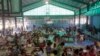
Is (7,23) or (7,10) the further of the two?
(7,23)

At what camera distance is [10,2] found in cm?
2609

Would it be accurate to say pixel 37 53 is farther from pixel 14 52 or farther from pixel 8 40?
pixel 8 40

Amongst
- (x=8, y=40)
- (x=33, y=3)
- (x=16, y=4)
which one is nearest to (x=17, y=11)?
(x=16, y=4)

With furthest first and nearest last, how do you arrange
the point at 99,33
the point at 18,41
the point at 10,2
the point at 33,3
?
the point at 33,3, the point at 99,33, the point at 10,2, the point at 18,41

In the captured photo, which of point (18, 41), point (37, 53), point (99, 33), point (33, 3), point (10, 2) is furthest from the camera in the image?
point (33, 3)

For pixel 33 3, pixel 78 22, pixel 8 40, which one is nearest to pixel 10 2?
Result: pixel 8 40

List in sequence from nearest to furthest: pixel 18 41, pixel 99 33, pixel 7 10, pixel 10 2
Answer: pixel 18 41, pixel 7 10, pixel 10 2, pixel 99 33

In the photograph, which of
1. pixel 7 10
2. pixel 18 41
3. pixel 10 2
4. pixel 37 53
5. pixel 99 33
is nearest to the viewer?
pixel 37 53

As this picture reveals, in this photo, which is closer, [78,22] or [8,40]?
[8,40]

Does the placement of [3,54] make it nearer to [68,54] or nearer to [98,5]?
[68,54]

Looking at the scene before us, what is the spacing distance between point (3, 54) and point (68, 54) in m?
3.08

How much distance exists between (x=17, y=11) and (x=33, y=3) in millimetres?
21644

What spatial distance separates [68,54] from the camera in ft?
41.7

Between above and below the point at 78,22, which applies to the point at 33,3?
above
